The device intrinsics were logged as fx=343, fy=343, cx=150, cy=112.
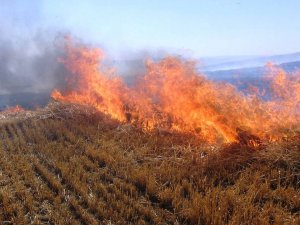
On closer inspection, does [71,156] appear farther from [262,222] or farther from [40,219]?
[262,222]

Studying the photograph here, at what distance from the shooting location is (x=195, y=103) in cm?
1127

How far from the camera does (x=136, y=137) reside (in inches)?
377

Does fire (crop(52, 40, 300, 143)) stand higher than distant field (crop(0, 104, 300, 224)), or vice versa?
fire (crop(52, 40, 300, 143))

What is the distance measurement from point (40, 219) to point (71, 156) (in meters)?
2.97

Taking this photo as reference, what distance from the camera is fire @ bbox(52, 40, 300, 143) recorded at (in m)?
9.23

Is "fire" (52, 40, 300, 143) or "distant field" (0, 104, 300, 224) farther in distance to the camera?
"fire" (52, 40, 300, 143)

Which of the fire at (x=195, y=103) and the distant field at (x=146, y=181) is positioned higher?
the fire at (x=195, y=103)

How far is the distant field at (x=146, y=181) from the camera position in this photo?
5.23 meters

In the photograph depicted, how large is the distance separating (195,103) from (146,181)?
17.5 ft

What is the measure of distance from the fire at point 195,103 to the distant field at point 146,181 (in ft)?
3.61

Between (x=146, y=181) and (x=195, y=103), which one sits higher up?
(x=195, y=103)

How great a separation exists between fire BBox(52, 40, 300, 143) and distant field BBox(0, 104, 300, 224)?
1099 mm

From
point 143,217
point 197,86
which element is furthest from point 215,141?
point 143,217

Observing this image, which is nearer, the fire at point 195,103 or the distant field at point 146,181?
the distant field at point 146,181
